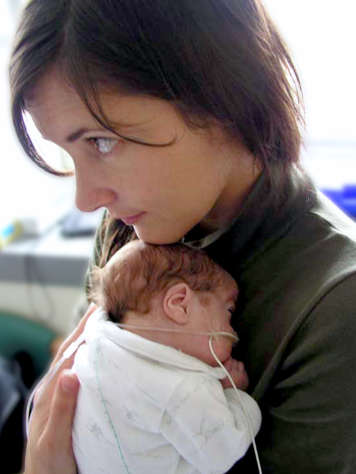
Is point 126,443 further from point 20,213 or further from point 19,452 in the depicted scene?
point 20,213

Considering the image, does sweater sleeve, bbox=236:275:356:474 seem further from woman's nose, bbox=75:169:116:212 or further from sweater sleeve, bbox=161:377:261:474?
woman's nose, bbox=75:169:116:212

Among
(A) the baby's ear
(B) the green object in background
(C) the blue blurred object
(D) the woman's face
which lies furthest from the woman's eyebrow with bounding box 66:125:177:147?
(B) the green object in background

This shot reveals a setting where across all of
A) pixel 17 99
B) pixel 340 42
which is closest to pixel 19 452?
pixel 17 99

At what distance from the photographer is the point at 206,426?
0.67 m

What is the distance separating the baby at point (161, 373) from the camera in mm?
679

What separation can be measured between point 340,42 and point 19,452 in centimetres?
186

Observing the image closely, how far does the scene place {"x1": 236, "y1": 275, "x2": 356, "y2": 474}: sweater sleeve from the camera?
0.61m

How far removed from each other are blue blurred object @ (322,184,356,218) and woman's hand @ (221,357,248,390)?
2.72 ft

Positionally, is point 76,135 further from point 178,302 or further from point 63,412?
point 63,412

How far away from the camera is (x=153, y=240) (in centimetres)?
79

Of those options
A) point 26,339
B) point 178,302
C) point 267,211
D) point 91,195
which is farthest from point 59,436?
point 26,339

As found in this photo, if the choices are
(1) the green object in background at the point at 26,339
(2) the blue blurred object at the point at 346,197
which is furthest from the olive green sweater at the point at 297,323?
(1) the green object in background at the point at 26,339

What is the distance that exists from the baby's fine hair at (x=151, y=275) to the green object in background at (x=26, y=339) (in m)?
1.23

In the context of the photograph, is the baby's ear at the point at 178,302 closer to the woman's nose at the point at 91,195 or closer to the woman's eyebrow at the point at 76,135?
the woman's nose at the point at 91,195
